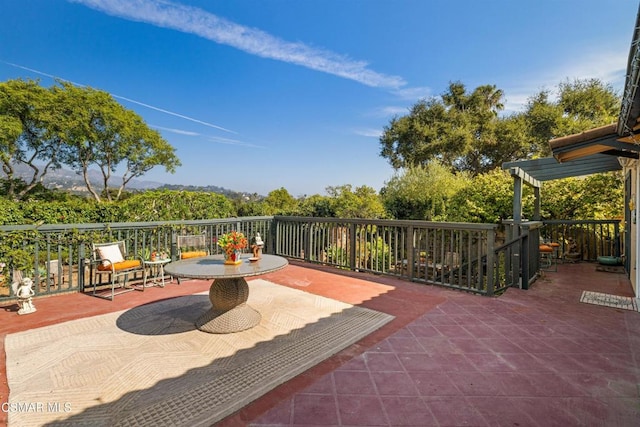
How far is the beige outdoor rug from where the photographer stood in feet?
5.79

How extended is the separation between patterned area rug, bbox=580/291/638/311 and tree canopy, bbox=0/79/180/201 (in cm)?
2128

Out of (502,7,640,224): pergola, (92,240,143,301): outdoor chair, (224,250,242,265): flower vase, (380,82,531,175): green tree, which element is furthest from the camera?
(380,82,531,175): green tree

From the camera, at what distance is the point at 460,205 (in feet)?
32.0

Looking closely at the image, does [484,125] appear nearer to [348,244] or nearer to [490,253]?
[348,244]

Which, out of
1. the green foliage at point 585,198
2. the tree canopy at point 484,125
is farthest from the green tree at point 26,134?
the green foliage at point 585,198

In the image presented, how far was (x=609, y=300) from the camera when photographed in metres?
3.98

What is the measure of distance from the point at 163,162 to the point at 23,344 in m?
21.3

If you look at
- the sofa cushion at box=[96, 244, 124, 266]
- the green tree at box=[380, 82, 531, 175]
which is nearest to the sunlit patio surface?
the sofa cushion at box=[96, 244, 124, 266]

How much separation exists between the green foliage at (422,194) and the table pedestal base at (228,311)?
9.45 meters

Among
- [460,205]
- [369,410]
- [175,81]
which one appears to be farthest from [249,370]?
[175,81]

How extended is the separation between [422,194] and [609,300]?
8.22m

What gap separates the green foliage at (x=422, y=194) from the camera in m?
11.6

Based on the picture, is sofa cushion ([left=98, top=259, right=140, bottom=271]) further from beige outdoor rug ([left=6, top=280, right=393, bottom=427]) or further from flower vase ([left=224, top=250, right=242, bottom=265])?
flower vase ([left=224, top=250, right=242, bottom=265])

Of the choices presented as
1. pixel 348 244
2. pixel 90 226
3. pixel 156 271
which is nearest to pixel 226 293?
pixel 156 271
